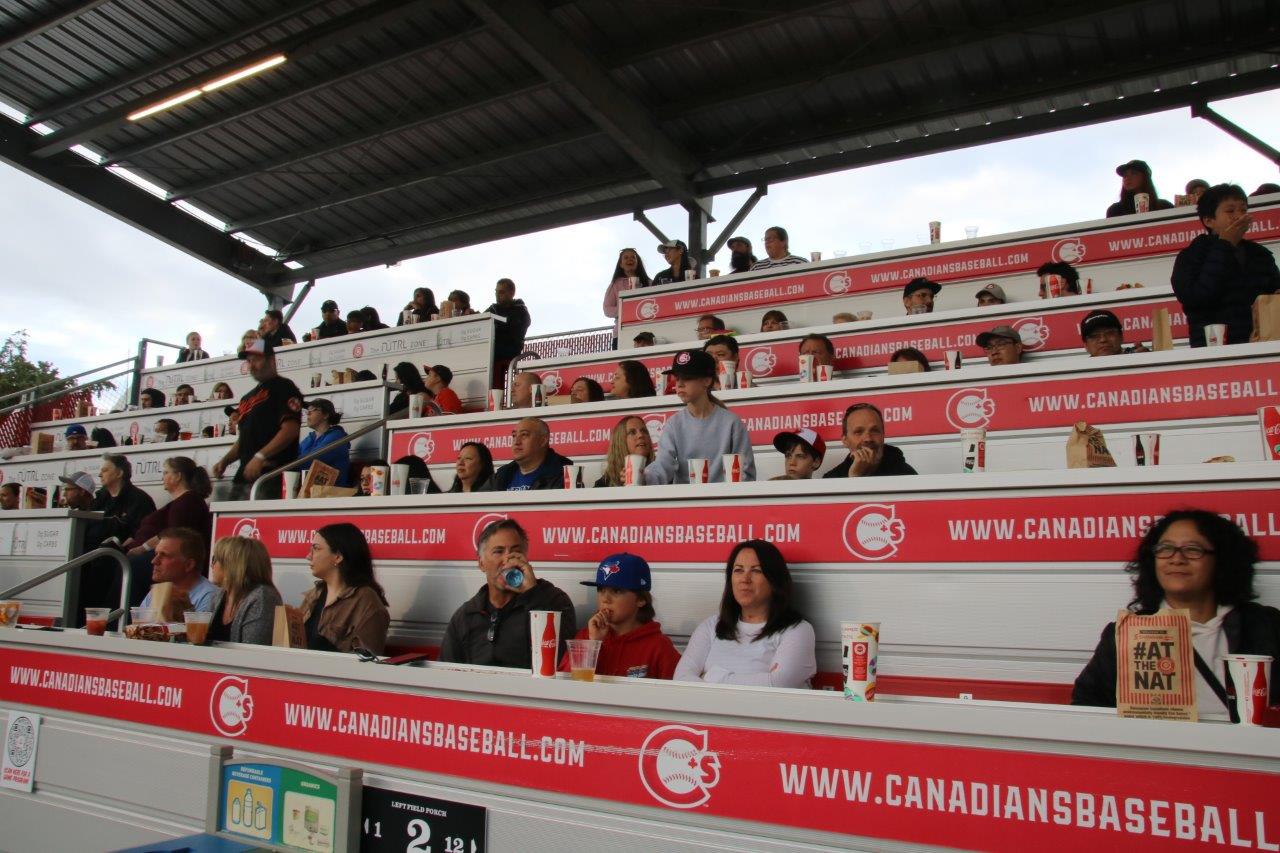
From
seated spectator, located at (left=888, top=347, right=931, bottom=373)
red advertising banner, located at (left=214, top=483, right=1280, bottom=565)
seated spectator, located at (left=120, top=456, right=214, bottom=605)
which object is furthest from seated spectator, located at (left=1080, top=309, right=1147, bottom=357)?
seated spectator, located at (left=120, top=456, right=214, bottom=605)

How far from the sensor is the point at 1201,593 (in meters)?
2.32

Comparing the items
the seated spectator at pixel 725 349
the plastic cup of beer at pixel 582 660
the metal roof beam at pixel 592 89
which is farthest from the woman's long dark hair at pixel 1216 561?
the metal roof beam at pixel 592 89

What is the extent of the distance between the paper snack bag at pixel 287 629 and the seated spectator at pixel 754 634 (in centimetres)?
126

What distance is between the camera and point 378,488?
4.50m

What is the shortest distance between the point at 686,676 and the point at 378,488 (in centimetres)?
213

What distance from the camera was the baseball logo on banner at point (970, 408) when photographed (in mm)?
4211

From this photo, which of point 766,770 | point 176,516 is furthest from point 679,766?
point 176,516

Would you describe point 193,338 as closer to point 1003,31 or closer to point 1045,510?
point 1003,31

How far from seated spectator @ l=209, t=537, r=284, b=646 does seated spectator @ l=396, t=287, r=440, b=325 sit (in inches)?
226

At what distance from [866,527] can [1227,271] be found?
233 centimetres

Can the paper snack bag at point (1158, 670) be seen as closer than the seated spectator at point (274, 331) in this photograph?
Yes

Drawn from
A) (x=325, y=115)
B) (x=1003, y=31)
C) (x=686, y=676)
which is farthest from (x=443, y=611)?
(x=325, y=115)

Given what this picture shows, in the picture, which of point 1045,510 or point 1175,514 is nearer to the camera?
point 1175,514

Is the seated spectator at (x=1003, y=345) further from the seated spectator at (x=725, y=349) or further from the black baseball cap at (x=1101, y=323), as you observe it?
the seated spectator at (x=725, y=349)
